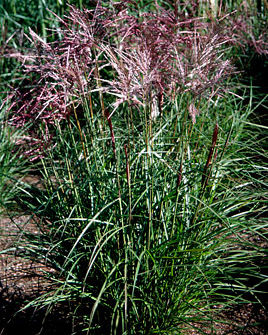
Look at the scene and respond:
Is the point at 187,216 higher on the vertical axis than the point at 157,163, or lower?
lower

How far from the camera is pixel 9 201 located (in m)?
3.89

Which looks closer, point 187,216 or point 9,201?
point 187,216

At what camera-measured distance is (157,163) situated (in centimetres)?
230

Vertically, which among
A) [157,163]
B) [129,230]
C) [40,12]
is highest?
[40,12]

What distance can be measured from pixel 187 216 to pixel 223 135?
142 centimetres

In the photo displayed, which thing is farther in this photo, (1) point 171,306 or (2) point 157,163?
(2) point 157,163

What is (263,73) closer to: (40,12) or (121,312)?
(40,12)

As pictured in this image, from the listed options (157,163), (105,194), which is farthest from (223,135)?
(105,194)

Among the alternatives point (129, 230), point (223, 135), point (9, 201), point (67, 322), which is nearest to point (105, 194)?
point (129, 230)

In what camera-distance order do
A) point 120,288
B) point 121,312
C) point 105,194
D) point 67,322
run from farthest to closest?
point 67,322, point 105,194, point 120,288, point 121,312

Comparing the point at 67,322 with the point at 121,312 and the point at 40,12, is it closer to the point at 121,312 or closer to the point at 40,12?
the point at 121,312

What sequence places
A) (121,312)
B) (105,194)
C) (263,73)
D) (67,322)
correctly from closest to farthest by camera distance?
1. (121,312)
2. (105,194)
3. (67,322)
4. (263,73)

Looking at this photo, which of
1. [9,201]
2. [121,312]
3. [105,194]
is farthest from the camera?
[9,201]

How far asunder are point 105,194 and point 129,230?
0.86 ft
